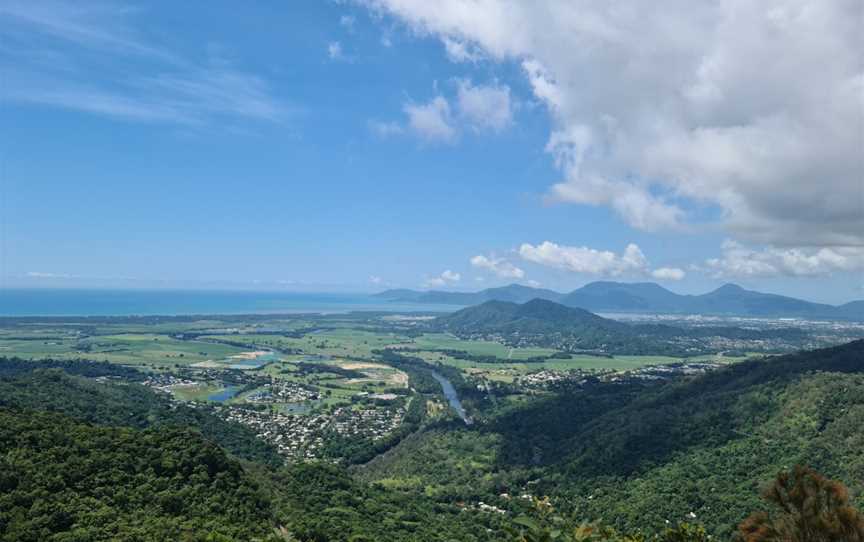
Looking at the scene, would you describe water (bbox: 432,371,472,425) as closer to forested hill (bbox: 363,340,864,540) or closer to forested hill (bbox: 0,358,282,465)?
forested hill (bbox: 363,340,864,540)

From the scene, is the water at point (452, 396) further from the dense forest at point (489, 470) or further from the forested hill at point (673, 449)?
the forested hill at point (673, 449)

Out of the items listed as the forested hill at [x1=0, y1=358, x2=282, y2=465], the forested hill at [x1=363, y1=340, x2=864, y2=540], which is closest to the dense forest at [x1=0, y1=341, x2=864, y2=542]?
the forested hill at [x1=363, y1=340, x2=864, y2=540]

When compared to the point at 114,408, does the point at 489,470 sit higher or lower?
lower

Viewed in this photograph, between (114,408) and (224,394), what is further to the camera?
(224,394)

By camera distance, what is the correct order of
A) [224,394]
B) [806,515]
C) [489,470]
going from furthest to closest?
[224,394] < [489,470] < [806,515]

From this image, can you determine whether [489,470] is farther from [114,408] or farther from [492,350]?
→ [492,350]

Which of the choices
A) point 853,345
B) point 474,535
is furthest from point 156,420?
point 853,345

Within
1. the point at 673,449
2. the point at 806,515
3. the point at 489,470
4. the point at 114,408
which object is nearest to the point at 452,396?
the point at 489,470

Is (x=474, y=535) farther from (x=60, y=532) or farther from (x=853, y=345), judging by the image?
(x=853, y=345)
